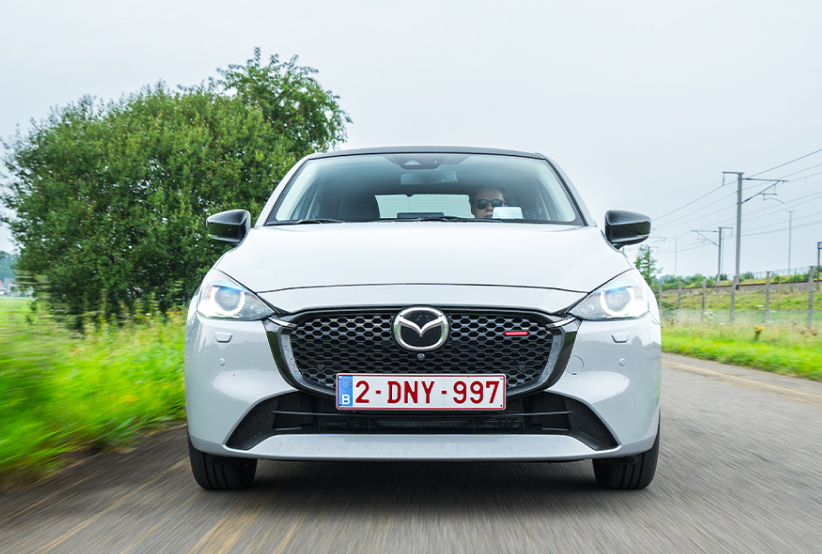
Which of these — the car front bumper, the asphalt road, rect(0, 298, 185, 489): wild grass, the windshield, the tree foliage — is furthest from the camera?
the tree foliage

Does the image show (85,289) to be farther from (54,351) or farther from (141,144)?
(54,351)

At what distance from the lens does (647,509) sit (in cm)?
289

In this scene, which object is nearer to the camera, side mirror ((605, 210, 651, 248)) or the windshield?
side mirror ((605, 210, 651, 248))

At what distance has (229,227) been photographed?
13.1 feet

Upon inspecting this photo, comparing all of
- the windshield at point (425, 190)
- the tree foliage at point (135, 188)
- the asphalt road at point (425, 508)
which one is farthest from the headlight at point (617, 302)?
the tree foliage at point (135, 188)

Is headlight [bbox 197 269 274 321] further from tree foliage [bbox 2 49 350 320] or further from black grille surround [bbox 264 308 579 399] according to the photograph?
tree foliage [bbox 2 49 350 320]

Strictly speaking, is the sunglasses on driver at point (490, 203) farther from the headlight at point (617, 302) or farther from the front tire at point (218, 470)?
the front tire at point (218, 470)

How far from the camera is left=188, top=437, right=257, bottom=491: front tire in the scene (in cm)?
304

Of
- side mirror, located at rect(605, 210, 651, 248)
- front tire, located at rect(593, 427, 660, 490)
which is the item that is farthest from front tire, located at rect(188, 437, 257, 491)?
side mirror, located at rect(605, 210, 651, 248)

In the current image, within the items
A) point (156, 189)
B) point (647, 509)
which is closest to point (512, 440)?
point (647, 509)

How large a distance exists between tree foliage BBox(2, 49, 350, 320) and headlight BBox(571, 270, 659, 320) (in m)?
25.3

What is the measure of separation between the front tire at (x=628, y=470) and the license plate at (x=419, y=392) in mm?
627

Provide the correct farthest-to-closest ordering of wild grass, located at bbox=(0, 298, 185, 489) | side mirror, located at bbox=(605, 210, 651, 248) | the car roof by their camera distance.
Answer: the car roof, side mirror, located at bbox=(605, 210, 651, 248), wild grass, located at bbox=(0, 298, 185, 489)

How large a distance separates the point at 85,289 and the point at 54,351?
25460 mm
